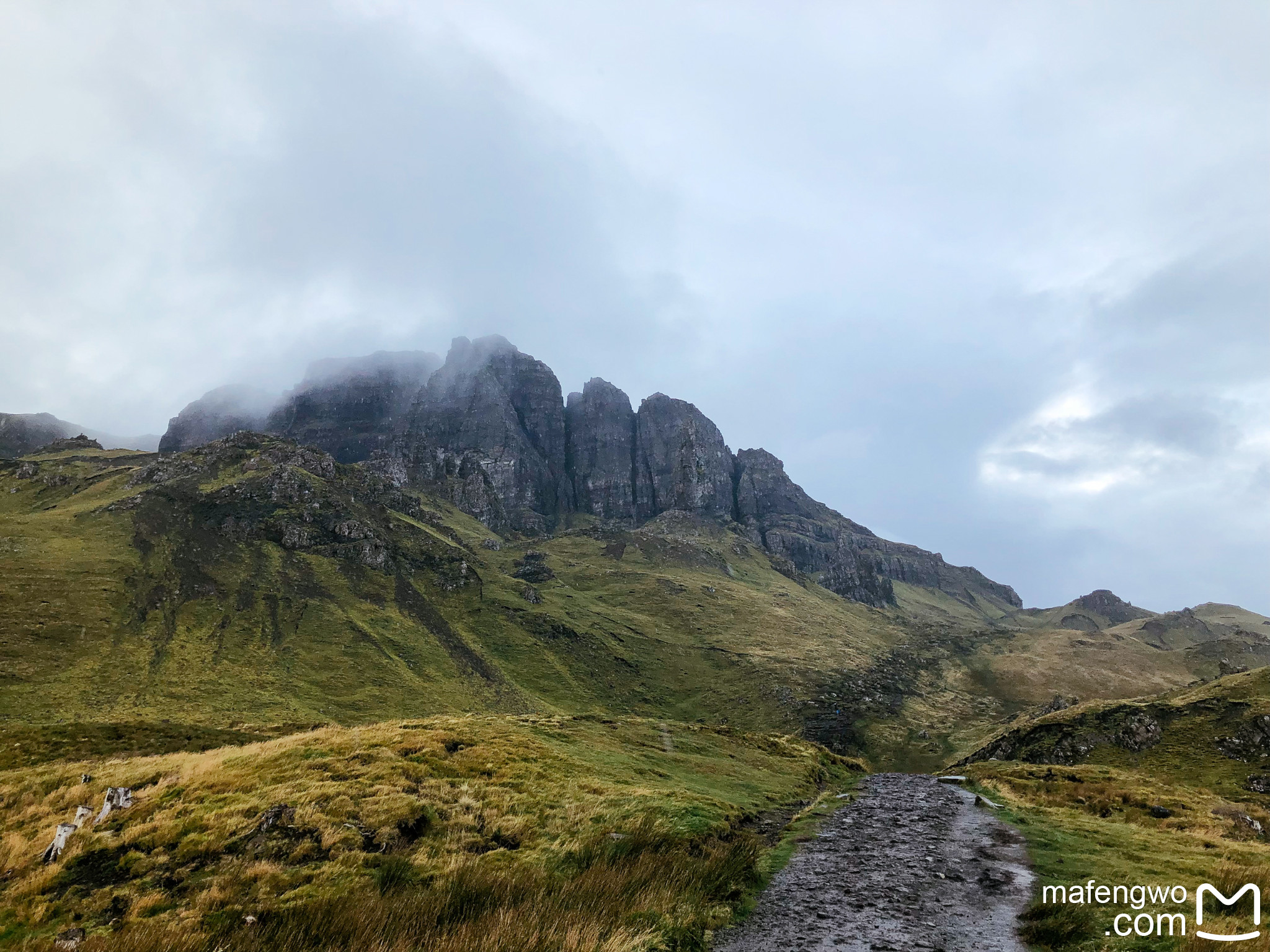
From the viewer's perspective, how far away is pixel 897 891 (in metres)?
20.3

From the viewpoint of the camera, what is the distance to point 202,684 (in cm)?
9350

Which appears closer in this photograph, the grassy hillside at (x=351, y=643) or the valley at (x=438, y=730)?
the valley at (x=438, y=730)

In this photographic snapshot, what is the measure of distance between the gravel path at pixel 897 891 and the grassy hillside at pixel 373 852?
1.87m

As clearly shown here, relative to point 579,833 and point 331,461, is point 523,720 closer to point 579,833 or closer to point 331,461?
point 579,833

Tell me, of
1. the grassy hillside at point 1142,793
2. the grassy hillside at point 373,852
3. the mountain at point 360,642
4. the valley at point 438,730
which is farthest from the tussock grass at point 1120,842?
the mountain at point 360,642

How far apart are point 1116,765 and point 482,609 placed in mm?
136041

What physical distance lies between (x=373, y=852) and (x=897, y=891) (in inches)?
731

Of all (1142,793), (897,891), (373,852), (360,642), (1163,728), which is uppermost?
(373,852)

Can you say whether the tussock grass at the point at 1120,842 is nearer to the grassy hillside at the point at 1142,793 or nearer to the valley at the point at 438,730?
the grassy hillside at the point at 1142,793

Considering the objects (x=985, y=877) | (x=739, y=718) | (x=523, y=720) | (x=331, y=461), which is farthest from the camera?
(x=331, y=461)

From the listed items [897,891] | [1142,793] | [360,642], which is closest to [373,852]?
[897,891]

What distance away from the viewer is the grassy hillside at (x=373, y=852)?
45.3 ft

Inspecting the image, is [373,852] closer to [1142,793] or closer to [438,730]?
[438,730]

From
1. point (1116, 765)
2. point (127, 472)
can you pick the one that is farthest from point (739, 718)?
point (127, 472)
